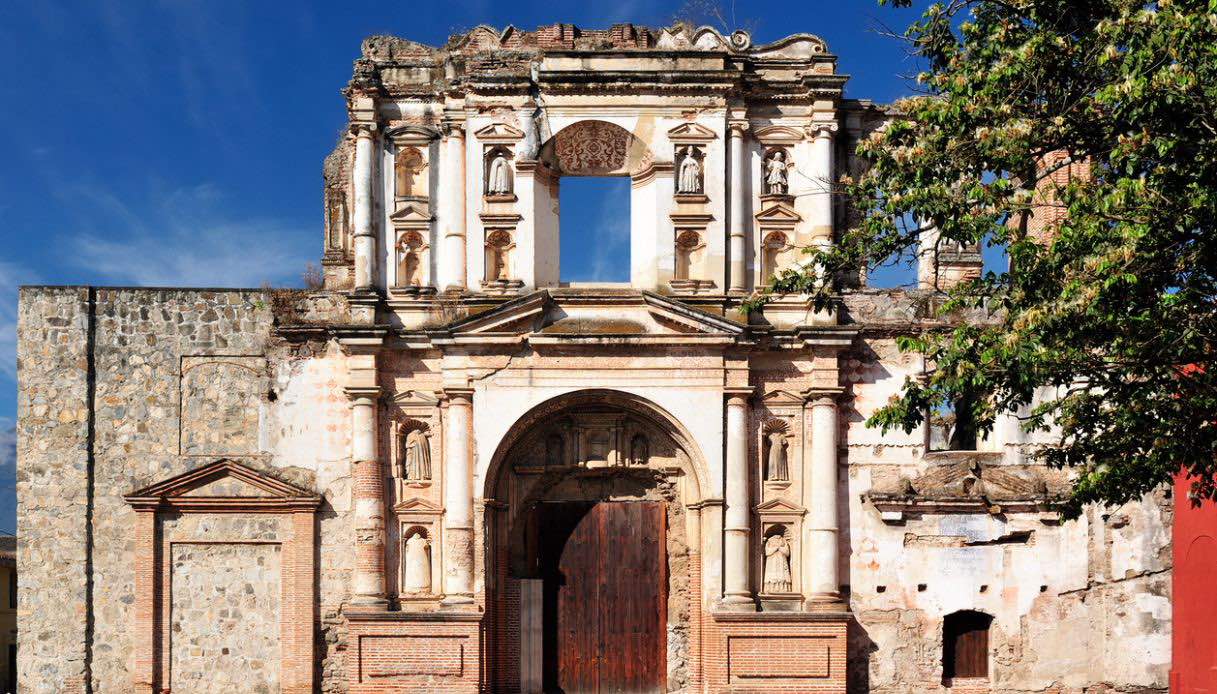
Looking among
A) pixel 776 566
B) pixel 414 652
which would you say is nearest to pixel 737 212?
pixel 776 566

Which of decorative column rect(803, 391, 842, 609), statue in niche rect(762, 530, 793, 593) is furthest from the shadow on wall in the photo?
statue in niche rect(762, 530, 793, 593)

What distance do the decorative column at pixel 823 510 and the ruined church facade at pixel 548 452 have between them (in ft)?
0.13

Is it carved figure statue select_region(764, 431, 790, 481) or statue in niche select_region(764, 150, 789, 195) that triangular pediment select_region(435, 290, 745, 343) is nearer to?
carved figure statue select_region(764, 431, 790, 481)

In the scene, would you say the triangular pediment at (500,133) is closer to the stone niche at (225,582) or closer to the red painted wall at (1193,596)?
the stone niche at (225,582)

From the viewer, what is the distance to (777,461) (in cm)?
1645

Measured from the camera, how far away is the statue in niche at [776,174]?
1681 centimetres

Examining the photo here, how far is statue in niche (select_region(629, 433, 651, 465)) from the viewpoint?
1666 cm

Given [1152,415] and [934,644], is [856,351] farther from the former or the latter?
[1152,415]

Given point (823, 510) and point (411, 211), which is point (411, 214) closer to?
point (411, 211)

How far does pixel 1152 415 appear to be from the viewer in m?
11.5

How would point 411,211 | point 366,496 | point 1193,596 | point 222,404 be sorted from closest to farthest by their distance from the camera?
point 1193,596 < point 366,496 < point 222,404 < point 411,211

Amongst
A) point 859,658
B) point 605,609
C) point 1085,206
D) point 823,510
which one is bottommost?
point 859,658

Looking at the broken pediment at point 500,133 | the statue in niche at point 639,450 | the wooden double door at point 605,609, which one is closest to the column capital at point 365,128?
the broken pediment at point 500,133

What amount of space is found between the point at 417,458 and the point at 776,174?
643 centimetres
